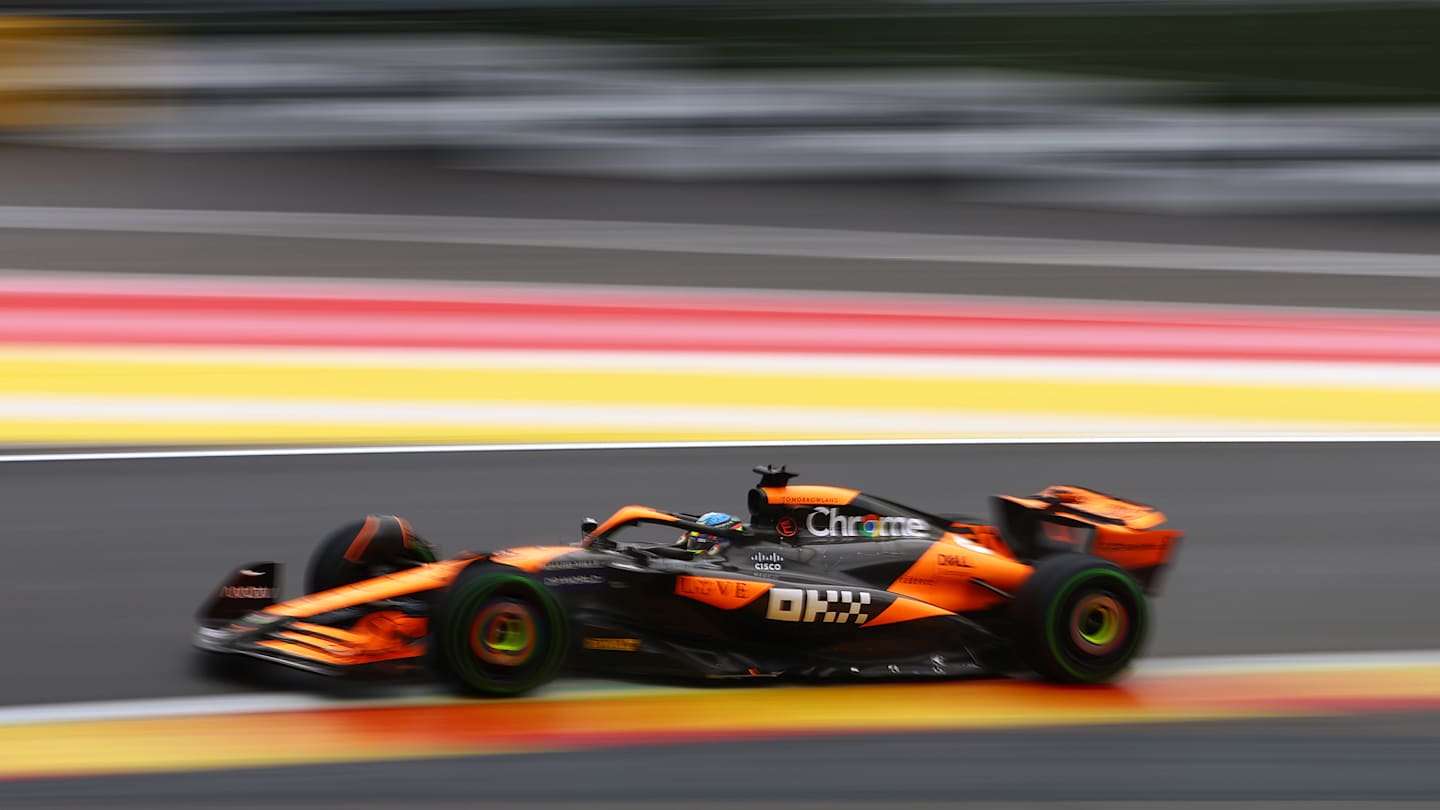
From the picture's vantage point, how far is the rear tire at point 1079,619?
16.4 feet

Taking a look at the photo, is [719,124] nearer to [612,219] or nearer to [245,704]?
[612,219]

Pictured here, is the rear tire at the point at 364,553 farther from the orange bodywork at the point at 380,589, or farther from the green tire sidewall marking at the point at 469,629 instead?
the green tire sidewall marking at the point at 469,629

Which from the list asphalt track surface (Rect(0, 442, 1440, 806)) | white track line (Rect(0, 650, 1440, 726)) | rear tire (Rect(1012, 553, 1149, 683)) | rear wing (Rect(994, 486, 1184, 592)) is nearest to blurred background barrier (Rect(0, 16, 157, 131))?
asphalt track surface (Rect(0, 442, 1440, 806))

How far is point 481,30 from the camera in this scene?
1310 cm

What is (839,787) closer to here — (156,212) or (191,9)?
(156,212)

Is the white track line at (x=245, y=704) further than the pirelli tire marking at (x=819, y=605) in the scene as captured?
No

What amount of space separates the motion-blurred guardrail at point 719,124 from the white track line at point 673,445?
4.73 m

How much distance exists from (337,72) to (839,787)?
9.61 m

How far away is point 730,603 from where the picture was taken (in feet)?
15.8

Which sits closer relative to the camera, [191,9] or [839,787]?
[839,787]

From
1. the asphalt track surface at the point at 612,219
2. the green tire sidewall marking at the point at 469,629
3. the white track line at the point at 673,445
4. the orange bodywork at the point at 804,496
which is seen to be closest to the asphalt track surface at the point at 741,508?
the white track line at the point at 673,445

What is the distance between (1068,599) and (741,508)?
236 cm

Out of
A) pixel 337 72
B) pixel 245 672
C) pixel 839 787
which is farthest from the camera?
pixel 337 72

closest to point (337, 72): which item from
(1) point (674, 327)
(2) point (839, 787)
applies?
(1) point (674, 327)
